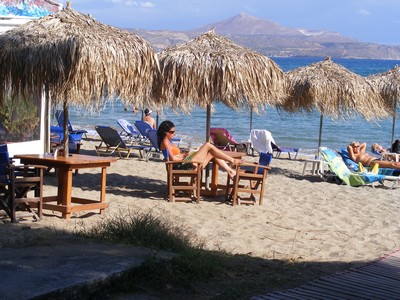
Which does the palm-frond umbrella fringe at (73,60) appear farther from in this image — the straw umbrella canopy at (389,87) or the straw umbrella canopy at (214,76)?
the straw umbrella canopy at (389,87)

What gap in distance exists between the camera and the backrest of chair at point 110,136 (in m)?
14.0

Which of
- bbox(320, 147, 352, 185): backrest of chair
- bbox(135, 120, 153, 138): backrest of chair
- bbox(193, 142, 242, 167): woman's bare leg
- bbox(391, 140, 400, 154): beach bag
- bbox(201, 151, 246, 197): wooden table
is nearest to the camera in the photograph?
bbox(193, 142, 242, 167): woman's bare leg

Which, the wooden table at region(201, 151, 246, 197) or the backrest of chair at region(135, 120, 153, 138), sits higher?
the backrest of chair at region(135, 120, 153, 138)

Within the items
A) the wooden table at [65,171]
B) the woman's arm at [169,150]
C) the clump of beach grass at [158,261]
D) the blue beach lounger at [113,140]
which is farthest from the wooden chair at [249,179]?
the blue beach lounger at [113,140]

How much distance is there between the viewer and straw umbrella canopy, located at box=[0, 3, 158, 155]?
8156 mm

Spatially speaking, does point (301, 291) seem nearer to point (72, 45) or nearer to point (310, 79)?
point (72, 45)

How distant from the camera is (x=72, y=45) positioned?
814 cm

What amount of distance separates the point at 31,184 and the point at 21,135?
3.97m

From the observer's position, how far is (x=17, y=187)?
777 cm

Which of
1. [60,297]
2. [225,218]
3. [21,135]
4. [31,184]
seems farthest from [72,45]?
[60,297]

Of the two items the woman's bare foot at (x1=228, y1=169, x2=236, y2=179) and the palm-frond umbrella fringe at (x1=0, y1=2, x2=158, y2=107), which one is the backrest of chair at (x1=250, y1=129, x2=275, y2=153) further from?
the palm-frond umbrella fringe at (x1=0, y1=2, x2=158, y2=107)

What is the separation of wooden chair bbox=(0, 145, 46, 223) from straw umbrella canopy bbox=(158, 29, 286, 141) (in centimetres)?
269

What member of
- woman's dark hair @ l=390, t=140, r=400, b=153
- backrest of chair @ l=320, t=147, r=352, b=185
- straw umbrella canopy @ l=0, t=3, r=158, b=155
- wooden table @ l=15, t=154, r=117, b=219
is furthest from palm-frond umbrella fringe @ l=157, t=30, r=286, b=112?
woman's dark hair @ l=390, t=140, r=400, b=153

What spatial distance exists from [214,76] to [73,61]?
96.1 inches
